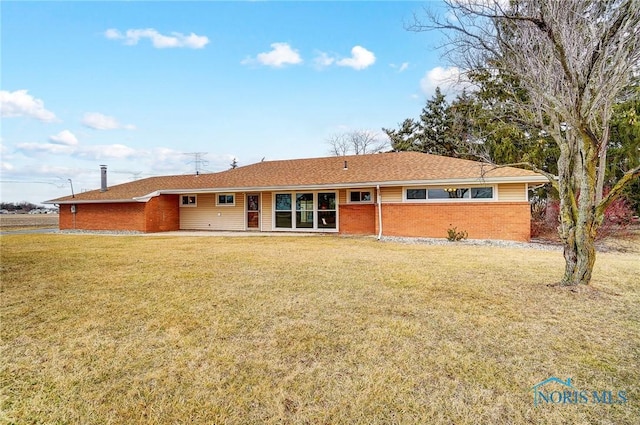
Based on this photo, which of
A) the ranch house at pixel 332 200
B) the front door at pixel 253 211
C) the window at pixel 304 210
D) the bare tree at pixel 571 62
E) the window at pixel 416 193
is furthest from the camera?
the front door at pixel 253 211

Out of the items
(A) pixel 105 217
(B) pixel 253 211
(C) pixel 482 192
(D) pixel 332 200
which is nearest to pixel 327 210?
(D) pixel 332 200

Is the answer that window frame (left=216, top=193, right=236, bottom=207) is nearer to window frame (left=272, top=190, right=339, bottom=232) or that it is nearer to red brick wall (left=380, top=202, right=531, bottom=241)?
window frame (left=272, top=190, right=339, bottom=232)

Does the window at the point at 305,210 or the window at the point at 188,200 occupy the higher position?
the window at the point at 188,200

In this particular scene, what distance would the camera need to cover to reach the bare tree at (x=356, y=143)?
121 feet

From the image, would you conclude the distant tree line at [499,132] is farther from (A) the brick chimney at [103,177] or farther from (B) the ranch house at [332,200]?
(A) the brick chimney at [103,177]

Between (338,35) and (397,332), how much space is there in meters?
14.6

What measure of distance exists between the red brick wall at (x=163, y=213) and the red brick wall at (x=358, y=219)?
10.2 m

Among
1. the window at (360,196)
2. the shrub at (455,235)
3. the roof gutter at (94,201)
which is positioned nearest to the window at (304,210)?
the window at (360,196)

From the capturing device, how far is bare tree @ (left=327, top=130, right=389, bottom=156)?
36.8 metres

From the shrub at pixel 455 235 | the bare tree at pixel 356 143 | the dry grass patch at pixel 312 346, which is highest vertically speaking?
the bare tree at pixel 356 143

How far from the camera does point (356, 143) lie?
126 feet

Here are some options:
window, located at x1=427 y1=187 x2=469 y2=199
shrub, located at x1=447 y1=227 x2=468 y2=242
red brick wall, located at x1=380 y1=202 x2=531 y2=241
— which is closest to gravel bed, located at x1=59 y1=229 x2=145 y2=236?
red brick wall, located at x1=380 y1=202 x2=531 y2=241

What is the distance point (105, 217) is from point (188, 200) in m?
4.60

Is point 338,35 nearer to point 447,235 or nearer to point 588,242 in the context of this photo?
point 447,235
